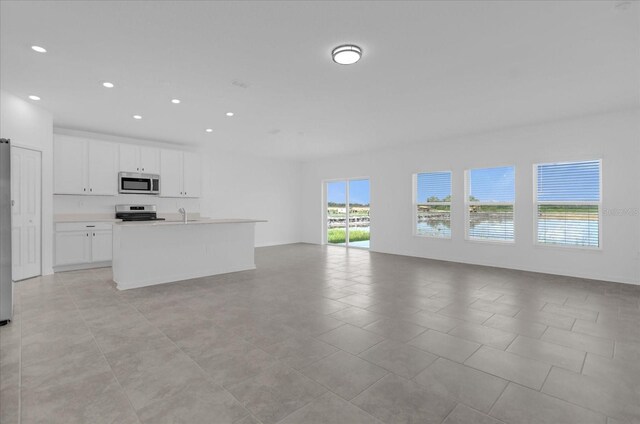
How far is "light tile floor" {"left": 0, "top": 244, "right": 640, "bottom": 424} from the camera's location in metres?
1.81

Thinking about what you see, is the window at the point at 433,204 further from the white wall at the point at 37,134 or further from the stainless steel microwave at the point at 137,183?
the white wall at the point at 37,134

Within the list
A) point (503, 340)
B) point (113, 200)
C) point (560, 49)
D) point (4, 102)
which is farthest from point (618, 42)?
point (113, 200)

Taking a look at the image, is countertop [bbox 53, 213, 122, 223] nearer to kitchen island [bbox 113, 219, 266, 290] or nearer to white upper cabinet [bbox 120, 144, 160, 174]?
white upper cabinet [bbox 120, 144, 160, 174]

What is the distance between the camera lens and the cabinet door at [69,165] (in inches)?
225

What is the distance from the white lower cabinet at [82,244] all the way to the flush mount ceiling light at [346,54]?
5.49 metres

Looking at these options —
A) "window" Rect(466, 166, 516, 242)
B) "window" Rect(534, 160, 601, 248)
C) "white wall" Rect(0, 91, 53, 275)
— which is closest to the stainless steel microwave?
"white wall" Rect(0, 91, 53, 275)

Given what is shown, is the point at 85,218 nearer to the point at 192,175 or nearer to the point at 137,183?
the point at 137,183

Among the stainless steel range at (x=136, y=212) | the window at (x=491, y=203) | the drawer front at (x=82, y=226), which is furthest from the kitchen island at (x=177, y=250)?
the window at (x=491, y=203)

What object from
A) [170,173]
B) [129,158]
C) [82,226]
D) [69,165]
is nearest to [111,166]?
[129,158]

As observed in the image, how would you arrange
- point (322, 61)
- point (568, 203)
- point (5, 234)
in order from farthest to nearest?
point (568, 203) → point (322, 61) → point (5, 234)

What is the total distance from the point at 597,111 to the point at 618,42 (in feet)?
8.36

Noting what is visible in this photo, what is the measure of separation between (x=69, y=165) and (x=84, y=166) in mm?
228

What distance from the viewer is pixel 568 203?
213 inches

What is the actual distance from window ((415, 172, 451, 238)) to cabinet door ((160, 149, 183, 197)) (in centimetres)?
555
